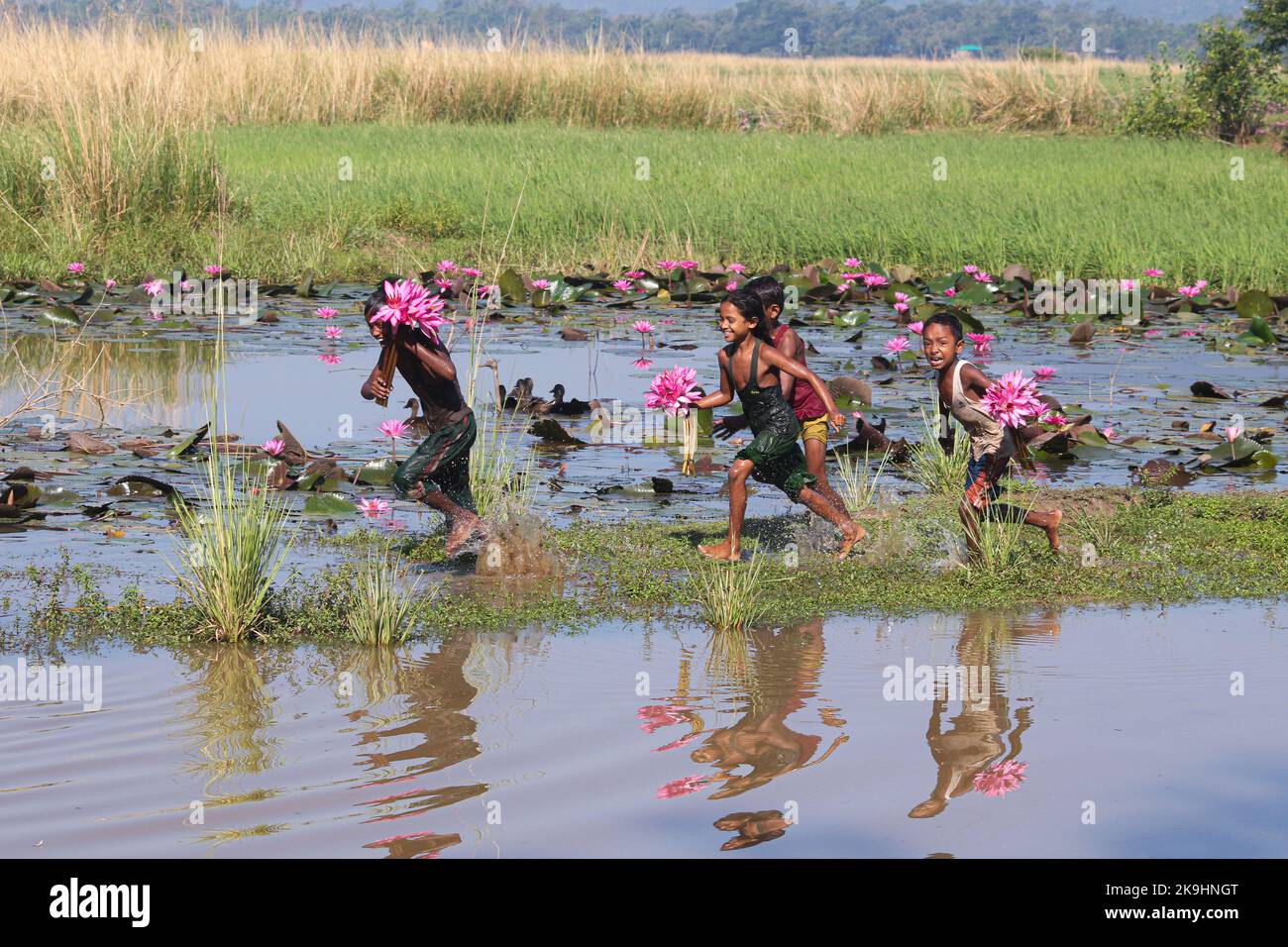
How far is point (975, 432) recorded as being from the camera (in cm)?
662

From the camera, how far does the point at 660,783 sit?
425 cm

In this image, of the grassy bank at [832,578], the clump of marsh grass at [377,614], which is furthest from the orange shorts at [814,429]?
the clump of marsh grass at [377,614]

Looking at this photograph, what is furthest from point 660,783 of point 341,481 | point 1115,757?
point 341,481

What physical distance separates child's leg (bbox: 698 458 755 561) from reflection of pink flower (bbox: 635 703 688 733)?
1688 mm

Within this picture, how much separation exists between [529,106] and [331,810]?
21.9m

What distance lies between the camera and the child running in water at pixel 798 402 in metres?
7.05

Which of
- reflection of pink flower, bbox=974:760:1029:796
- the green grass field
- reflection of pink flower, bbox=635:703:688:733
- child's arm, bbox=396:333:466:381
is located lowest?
reflection of pink flower, bbox=974:760:1029:796

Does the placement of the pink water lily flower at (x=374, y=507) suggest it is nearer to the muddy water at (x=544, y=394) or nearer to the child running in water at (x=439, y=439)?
the muddy water at (x=544, y=394)

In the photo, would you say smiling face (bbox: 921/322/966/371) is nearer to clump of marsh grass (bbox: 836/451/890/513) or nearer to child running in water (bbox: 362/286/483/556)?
clump of marsh grass (bbox: 836/451/890/513)

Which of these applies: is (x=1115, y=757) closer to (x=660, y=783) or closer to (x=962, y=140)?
(x=660, y=783)

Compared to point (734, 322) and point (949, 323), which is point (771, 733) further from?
point (949, 323)

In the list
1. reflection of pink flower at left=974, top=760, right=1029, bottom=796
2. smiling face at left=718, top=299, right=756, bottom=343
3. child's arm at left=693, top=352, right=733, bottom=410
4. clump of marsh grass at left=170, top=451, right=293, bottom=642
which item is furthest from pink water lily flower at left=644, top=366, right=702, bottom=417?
reflection of pink flower at left=974, top=760, right=1029, bottom=796

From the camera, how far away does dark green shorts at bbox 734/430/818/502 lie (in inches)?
267

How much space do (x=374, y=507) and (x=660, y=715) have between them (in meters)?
2.72
